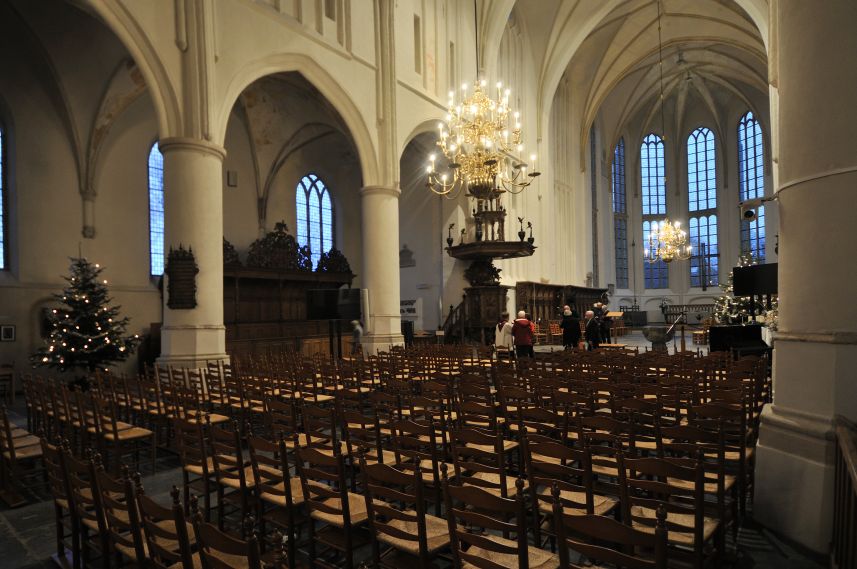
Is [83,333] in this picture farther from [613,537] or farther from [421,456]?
[613,537]

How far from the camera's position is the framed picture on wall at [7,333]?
13008 millimetres

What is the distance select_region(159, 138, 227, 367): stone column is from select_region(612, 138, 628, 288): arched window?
3052 centimetres

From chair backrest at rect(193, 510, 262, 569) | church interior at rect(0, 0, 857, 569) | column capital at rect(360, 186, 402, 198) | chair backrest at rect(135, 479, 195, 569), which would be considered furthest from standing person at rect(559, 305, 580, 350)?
chair backrest at rect(193, 510, 262, 569)

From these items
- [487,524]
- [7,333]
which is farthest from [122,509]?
[7,333]

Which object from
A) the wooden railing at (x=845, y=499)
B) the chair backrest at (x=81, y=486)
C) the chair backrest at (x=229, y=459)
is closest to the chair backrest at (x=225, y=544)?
the chair backrest at (x=81, y=486)

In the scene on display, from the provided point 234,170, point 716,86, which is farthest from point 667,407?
point 716,86

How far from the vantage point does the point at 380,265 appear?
16.0 metres

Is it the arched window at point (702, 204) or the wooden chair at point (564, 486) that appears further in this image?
the arched window at point (702, 204)

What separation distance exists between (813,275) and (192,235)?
10.2 m

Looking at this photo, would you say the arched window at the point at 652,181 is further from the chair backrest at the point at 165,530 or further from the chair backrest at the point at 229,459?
the chair backrest at the point at 165,530

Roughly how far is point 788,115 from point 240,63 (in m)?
10.8

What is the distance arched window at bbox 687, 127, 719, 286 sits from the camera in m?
36.3

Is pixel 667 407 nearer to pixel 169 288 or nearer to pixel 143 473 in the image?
pixel 143 473

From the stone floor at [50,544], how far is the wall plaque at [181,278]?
18.2ft
